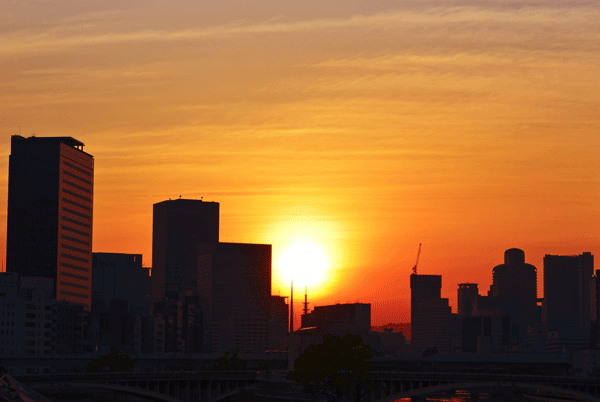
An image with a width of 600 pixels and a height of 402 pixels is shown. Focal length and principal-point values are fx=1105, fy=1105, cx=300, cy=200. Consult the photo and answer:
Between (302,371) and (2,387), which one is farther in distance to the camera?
(302,371)

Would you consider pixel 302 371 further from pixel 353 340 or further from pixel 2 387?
pixel 2 387

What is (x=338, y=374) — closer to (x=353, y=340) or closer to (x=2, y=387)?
(x=353, y=340)

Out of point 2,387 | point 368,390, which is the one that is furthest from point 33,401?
point 368,390

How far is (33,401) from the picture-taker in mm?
153875

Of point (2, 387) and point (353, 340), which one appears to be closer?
point (2, 387)

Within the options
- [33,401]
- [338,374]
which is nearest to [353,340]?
[338,374]

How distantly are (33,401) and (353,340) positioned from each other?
62.6m

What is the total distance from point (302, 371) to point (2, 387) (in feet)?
200

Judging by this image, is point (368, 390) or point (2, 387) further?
point (368, 390)

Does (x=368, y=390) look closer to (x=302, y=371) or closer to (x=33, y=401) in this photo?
(x=302, y=371)

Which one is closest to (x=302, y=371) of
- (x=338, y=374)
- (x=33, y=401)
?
(x=338, y=374)

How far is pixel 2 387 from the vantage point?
480 feet

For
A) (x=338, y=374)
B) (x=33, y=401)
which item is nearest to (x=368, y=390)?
(x=338, y=374)

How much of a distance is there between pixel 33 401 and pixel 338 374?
60.2 metres
